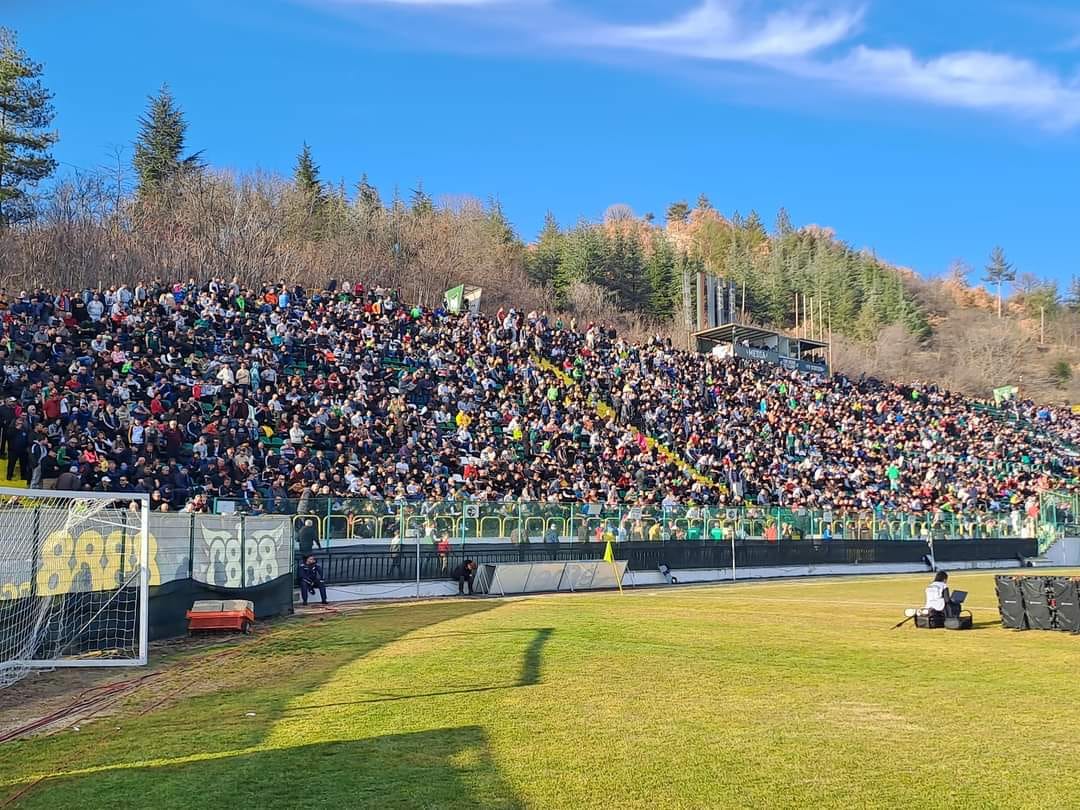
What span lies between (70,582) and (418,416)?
23.3 m

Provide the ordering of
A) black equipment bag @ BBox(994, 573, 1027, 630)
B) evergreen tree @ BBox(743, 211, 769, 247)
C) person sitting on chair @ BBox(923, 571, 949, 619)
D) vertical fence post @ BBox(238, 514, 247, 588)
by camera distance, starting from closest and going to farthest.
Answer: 1. black equipment bag @ BBox(994, 573, 1027, 630)
2. person sitting on chair @ BBox(923, 571, 949, 619)
3. vertical fence post @ BBox(238, 514, 247, 588)
4. evergreen tree @ BBox(743, 211, 769, 247)

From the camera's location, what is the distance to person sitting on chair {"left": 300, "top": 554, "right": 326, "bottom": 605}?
27000 millimetres

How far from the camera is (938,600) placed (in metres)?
21.3

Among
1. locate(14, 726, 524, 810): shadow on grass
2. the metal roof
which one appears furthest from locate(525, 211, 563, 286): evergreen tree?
locate(14, 726, 524, 810): shadow on grass

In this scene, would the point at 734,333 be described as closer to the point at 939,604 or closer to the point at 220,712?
the point at 939,604

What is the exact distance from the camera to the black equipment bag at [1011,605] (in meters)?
21.2

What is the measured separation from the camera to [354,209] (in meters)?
97.9

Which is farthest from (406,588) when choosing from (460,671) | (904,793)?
(904,793)

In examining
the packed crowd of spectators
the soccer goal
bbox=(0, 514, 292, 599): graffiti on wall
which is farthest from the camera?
the packed crowd of spectators

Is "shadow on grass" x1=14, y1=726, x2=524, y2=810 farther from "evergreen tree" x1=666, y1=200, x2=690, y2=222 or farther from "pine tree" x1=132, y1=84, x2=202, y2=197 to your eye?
"evergreen tree" x1=666, y1=200, x2=690, y2=222

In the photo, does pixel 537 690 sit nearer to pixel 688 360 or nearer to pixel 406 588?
pixel 406 588

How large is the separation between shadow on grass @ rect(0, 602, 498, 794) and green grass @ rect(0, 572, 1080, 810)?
0.05m

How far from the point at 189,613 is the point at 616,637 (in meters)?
8.37

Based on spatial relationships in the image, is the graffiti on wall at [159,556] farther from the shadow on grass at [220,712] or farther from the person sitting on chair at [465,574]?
the person sitting on chair at [465,574]
